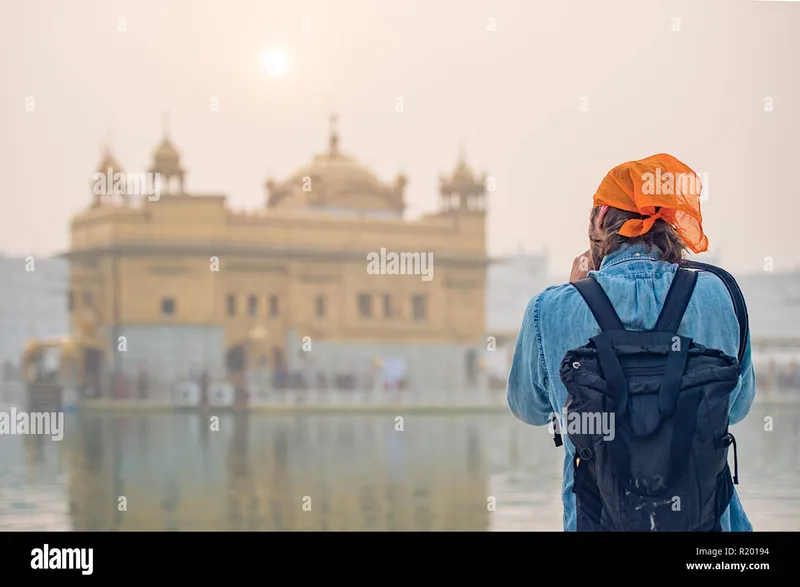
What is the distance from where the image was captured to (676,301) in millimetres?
970

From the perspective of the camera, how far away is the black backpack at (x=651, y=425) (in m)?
0.92

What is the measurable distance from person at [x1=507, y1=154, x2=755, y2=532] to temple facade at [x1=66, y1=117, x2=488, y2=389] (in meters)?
15.3

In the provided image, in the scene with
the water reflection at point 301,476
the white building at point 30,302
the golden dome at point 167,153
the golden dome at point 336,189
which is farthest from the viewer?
the golden dome at point 336,189

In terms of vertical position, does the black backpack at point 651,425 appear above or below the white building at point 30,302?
below

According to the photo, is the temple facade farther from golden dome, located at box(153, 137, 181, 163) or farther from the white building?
the white building

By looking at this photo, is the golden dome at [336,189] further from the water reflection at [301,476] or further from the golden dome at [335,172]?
the water reflection at [301,476]

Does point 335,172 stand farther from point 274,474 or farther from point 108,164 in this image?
point 274,474

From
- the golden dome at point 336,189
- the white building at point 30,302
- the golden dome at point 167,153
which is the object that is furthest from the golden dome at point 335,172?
the white building at point 30,302

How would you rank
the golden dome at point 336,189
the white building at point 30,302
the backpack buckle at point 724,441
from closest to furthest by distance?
the backpack buckle at point 724,441 → the white building at point 30,302 → the golden dome at point 336,189

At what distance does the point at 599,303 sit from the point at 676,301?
0.19 feet

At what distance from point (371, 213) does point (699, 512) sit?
17.2 meters

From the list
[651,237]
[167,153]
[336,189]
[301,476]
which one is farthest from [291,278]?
[651,237]
